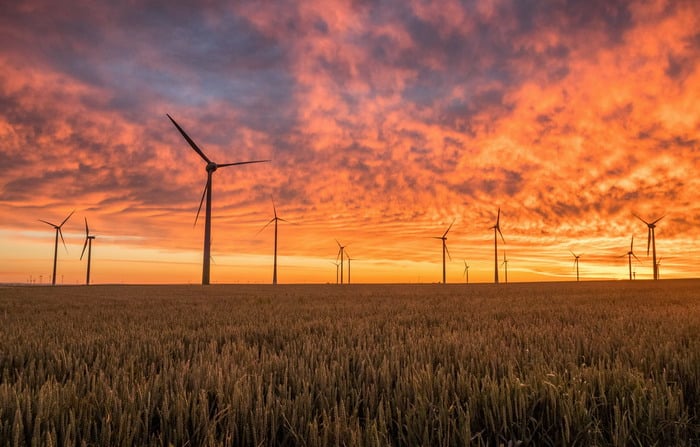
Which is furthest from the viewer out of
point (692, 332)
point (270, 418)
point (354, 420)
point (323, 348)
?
point (692, 332)

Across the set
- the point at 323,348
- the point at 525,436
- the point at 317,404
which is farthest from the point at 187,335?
the point at 525,436

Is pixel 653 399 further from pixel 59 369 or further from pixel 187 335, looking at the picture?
pixel 187 335

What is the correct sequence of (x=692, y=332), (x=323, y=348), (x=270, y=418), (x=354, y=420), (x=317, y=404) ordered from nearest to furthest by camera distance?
(x=354, y=420) < (x=270, y=418) < (x=317, y=404) < (x=323, y=348) < (x=692, y=332)

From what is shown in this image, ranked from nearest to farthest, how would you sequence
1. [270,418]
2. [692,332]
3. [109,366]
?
[270,418]
[109,366]
[692,332]

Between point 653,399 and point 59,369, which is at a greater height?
point 653,399

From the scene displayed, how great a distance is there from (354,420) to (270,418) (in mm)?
608

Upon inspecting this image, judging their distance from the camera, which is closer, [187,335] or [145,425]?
[145,425]

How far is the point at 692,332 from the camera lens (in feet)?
25.0

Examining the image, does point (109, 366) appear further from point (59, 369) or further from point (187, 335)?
point (187, 335)

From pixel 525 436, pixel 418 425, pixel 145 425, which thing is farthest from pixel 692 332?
pixel 145 425

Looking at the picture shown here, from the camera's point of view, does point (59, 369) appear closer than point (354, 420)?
No

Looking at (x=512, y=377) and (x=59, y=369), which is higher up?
(x=512, y=377)

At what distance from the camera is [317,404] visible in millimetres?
3383

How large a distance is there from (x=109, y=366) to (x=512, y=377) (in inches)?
166
